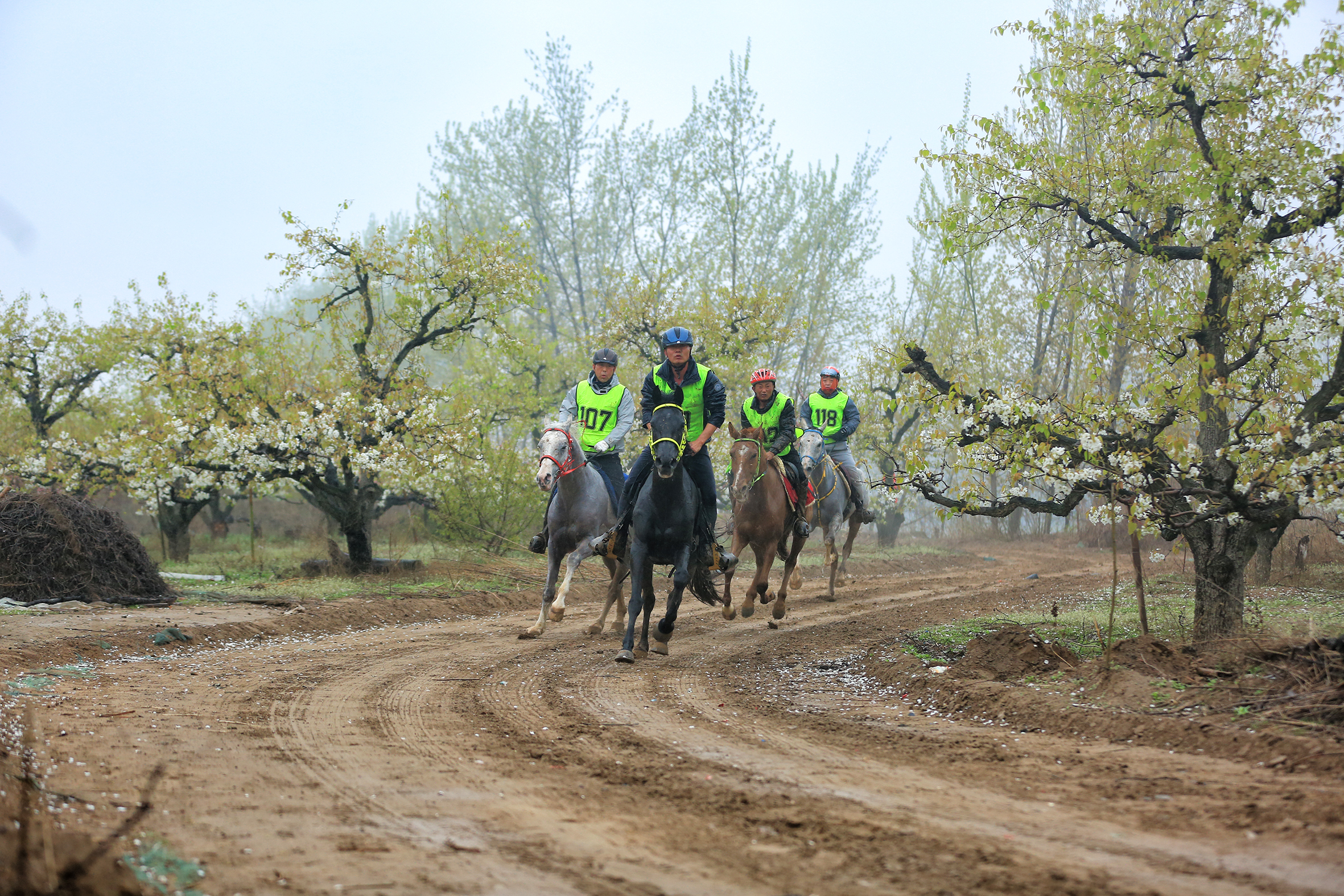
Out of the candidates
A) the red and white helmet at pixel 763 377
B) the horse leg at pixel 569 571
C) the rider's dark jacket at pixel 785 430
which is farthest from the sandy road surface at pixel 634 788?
the red and white helmet at pixel 763 377

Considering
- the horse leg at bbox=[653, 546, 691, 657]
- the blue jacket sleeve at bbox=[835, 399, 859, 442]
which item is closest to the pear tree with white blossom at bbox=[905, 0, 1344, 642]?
the horse leg at bbox=[653, 546, 691, 657]

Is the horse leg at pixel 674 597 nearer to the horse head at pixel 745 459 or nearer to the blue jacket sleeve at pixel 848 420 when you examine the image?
the horse head at pixel 745 459

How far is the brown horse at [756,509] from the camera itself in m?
10.9

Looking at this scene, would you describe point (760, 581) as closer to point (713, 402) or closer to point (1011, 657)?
point (713, 402)

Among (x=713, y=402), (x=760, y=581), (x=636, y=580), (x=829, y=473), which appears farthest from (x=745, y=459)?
(x=829, y=473)

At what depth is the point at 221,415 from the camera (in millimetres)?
15867

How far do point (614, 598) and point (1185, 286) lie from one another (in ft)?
23.0

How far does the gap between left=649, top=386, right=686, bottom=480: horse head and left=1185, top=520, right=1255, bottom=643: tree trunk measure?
4.50 meters

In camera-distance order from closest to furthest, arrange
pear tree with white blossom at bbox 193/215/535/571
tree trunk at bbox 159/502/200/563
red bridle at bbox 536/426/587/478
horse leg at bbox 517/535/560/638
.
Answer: red bridle at bbox 536/426/587/478
horse leg at bbox 517/535/560/638
pear tree with white blossom at bbox 193/215/535/571
tree trunk at bbox 159/502/200/563

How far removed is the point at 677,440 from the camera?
28.1 feet

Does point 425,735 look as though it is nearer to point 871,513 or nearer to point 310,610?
point 310,610

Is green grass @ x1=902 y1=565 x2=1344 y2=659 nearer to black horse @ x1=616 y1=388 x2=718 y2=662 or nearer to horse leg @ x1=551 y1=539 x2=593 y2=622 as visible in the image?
black horse @ x1=616 y1=388 x2=718 y2=662

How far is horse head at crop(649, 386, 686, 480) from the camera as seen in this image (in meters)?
8.42

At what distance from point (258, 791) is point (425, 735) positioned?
1.48 meters
